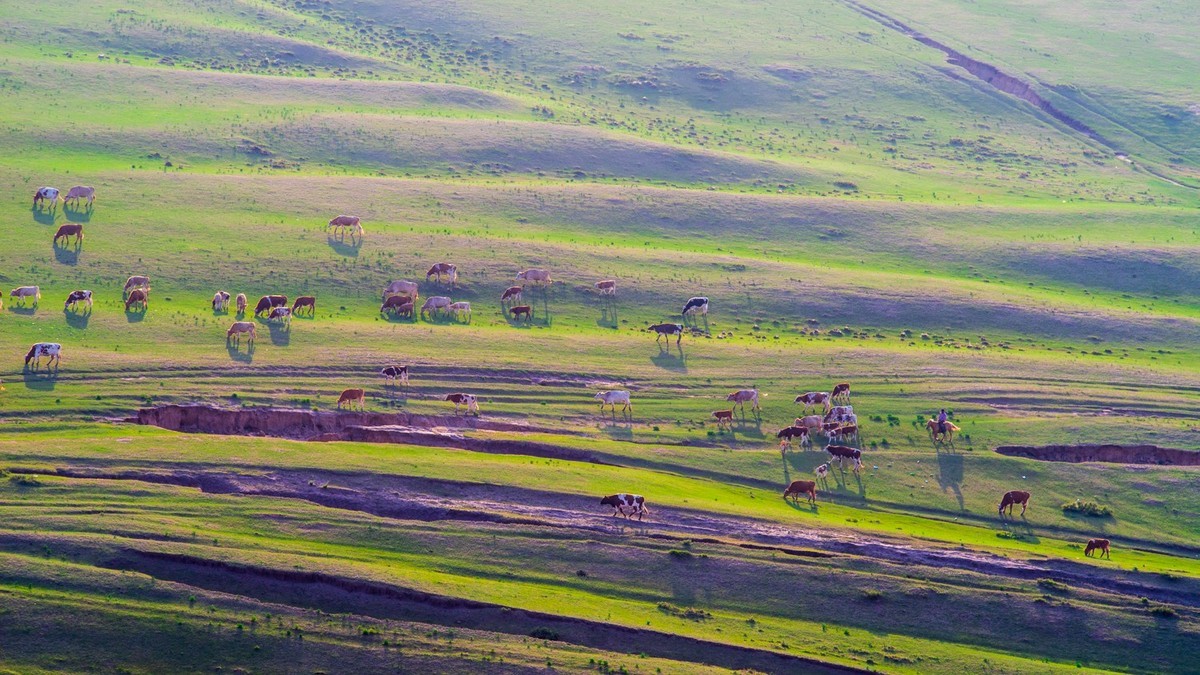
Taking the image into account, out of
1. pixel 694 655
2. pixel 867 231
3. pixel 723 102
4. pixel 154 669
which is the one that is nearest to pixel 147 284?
pixel 154 669

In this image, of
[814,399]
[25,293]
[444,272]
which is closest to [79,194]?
[25,293]

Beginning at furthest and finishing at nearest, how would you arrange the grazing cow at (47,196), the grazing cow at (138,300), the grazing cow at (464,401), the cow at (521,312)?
the grazing cow at (47,196) → the cow at (521,312) → the grazing cow at (138,300) → the grazing cow at (464,401)

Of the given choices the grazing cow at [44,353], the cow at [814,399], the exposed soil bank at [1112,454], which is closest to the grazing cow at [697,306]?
the cow at [814,399]

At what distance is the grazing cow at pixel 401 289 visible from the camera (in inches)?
2670

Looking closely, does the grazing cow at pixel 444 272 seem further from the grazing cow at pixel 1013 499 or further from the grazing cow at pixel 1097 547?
the grazing cow at pixel 1097 547

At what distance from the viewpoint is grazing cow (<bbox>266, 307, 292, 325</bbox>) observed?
62656 mm

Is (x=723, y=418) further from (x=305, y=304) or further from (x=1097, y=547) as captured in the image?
(x=305, y=304)

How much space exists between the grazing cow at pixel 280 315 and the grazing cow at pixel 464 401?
12.1 m

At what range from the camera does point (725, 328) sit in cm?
7025

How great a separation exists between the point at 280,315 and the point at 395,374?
30.8ft

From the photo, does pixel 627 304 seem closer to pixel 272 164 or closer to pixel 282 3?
pixel 272 164

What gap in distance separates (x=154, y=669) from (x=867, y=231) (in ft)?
218

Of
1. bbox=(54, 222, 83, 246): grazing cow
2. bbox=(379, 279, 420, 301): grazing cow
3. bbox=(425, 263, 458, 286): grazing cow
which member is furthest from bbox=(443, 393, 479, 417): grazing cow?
bbox=(54, 222, 83, 246): grazing cow

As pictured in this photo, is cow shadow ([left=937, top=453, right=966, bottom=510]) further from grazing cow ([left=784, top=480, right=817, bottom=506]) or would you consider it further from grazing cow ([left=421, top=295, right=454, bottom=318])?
grazing cow ([left=421, top=295, right=454, bottom=318])
